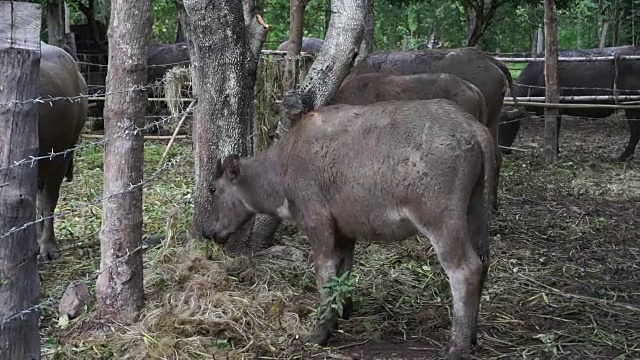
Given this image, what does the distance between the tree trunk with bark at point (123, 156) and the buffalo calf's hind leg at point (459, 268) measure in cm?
178

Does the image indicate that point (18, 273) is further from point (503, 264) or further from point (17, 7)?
point (503, 264)

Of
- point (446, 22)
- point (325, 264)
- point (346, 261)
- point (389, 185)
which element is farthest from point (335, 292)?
point (446, 22)

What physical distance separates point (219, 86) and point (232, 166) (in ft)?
2.36

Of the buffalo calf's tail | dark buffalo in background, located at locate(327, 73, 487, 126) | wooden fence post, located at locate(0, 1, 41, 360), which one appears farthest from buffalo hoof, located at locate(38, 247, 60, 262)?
the buffalo calf's tail

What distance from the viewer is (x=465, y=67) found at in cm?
930

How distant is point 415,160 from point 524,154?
8.22m

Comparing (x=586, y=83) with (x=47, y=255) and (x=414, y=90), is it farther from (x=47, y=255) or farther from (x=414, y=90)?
(x=47, y=255)

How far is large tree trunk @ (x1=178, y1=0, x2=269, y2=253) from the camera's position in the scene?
5656 millimetres

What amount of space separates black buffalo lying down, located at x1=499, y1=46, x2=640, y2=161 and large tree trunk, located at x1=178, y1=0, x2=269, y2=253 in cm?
721

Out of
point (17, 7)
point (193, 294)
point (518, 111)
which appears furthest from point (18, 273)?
point (518, 111)

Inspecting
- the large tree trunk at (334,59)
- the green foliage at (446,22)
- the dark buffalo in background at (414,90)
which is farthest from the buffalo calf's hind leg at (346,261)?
the green foliage at (446,22)

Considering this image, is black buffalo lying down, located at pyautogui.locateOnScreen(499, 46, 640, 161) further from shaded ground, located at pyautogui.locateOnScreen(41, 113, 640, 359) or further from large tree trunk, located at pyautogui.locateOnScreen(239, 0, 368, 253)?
large tree trunk, located at pyautogui.locateOnScreen(239, 0, 368, 253)

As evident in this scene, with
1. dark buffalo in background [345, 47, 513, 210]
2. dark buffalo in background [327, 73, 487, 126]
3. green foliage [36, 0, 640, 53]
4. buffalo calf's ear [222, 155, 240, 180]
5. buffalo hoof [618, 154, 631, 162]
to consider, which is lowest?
buffalo hoof [618, 154, 631, 162]

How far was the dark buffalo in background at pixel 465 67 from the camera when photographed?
9012mm
